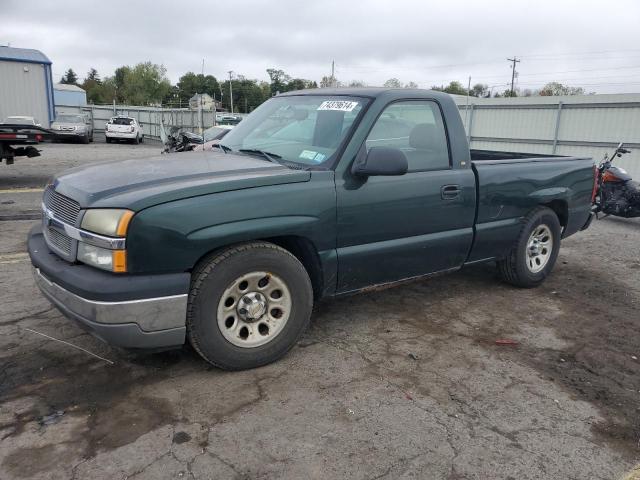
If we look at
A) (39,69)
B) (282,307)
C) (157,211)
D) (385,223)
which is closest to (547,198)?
(385,223)

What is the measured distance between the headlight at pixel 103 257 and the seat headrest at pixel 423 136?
235 cm

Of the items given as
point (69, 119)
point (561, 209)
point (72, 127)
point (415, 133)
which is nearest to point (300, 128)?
point (415, 133)

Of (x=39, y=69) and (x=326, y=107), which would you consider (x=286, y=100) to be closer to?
(x=326, y=107)

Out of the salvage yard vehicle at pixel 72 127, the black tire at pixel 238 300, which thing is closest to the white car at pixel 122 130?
the salvage yard vehicle at pixel 72 127

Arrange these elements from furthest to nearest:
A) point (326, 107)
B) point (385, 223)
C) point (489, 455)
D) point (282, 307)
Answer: point (326, 107) < point (385, 223) < point (282, 307) < point (489, 455)

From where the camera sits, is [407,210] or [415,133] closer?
[407,210]

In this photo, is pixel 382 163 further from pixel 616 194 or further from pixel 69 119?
pixel 69 119

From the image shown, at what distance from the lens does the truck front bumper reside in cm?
288

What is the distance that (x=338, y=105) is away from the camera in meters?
4.07

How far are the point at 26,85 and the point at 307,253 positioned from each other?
14.5m

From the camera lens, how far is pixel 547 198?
5.10 meters

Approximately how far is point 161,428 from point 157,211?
116 centimetres

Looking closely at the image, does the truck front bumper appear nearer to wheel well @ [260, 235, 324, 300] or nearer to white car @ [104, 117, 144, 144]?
wheel well @ [260, 235, 324, 300]

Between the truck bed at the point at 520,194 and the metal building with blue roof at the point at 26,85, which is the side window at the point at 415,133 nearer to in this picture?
the truck bed at the point at 520,194
